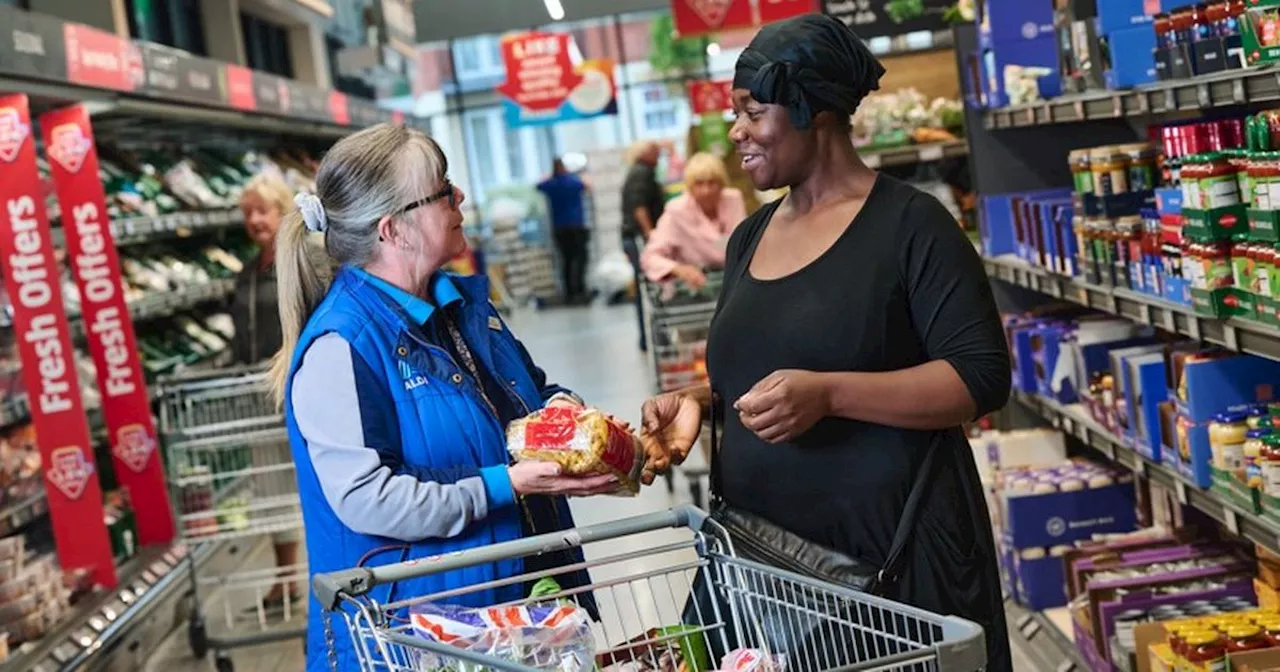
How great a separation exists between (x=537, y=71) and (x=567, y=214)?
7.75ft

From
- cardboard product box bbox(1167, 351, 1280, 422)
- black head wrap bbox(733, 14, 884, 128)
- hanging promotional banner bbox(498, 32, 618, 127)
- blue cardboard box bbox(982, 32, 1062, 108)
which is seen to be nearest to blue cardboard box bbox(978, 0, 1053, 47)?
blue cardboard box bbox(982, 32, 1062, 108)

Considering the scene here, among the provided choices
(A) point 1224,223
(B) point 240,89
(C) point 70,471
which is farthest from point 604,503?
(A) point 1224,223

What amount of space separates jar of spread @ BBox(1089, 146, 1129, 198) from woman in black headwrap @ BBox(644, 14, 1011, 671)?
6.93 feet

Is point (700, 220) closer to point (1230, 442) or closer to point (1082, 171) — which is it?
point (1082, 171)

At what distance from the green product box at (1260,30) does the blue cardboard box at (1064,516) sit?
84.8 inches

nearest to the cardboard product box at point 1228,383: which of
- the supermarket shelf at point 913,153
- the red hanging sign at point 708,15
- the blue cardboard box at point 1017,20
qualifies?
the blue cardboard box at point 1017,20

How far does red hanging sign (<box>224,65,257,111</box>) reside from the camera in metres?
8.89

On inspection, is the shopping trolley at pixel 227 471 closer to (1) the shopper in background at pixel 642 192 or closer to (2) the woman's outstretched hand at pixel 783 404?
(2) the woman's outstretched hand at pixel 783 404

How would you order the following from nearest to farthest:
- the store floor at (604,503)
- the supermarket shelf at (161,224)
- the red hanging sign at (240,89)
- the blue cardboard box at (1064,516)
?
the store floor at (604,503), the blue cardboard box at (1064,516), the supermarket shelf at (161,224), the red hanging sign at (240,89)

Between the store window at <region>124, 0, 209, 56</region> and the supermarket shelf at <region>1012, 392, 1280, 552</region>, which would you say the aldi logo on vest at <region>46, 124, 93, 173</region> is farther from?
the supermarket shelf at <region>1012, 392, 1280, 552</region>

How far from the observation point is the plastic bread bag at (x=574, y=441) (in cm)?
259

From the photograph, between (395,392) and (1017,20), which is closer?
(395,392)

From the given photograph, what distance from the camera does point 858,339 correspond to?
2.62m

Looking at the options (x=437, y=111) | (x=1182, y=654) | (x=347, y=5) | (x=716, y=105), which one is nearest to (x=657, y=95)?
(x=437, y=111)
